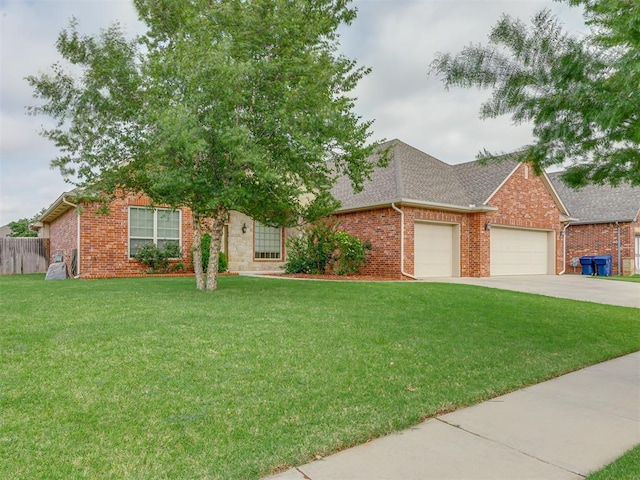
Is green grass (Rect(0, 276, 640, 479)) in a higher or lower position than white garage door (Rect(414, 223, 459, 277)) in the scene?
lower

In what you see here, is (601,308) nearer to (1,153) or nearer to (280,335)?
(280,335)

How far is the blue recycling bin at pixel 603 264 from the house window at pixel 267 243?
15102mm

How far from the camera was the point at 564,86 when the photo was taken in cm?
404

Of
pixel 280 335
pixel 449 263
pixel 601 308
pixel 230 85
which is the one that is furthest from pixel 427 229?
pixel 280 335

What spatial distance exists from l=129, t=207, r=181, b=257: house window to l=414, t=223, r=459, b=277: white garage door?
8.69 meters

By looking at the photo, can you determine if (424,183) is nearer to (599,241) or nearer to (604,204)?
(599,241)

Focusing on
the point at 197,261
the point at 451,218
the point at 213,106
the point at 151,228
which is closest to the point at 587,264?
the point at 451,218

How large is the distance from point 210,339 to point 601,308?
846 centimetres

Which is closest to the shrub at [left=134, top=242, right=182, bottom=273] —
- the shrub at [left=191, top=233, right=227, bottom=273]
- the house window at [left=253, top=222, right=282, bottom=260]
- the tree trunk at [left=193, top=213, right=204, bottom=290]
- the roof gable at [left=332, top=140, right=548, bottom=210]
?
the shrub at [left=191, top=233, right=227, bottom=273]

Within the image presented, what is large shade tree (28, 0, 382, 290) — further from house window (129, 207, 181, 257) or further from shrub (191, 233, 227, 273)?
house window (129, 207, 181, 257)

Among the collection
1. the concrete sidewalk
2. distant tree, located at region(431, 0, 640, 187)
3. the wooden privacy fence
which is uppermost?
distant tree, located at region(431, 0, 640, 187)

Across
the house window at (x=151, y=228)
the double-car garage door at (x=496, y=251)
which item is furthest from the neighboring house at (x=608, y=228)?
the house window at (x=151, y=228)

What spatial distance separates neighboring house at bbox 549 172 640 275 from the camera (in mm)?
20594

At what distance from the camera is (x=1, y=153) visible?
15.5 metres
